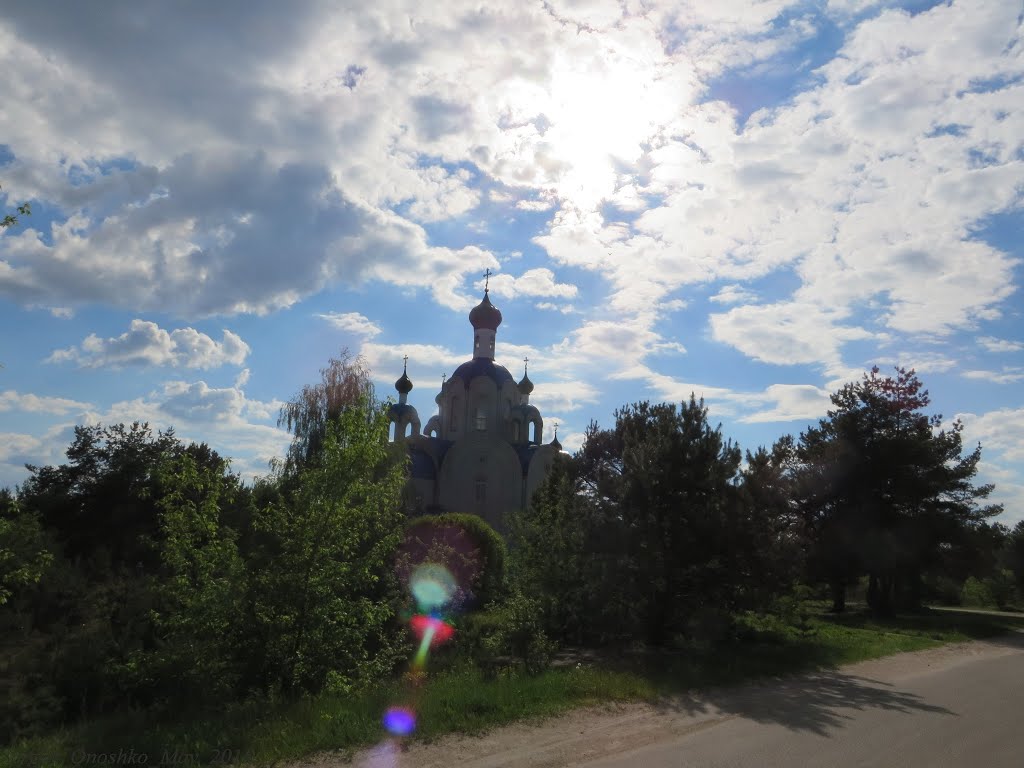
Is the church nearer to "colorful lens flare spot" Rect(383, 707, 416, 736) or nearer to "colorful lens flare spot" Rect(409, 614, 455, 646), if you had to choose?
"colorful lens flare spot" Rect(409, 614, 455, 646)

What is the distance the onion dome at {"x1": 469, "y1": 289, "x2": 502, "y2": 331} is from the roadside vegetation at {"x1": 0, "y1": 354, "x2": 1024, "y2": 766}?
22311 millimetres

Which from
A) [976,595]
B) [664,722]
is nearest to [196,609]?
[664,722]

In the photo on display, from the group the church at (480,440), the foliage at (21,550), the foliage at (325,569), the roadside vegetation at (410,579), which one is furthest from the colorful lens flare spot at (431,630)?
the church at (480,440)

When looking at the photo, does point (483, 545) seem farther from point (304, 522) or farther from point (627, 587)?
point (304, 522)

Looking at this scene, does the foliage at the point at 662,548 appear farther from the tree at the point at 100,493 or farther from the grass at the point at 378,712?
the tree at the point at 100,493

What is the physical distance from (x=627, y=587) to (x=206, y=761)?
26.6 feet

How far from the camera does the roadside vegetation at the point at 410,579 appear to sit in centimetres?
829

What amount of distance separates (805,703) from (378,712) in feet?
17.4

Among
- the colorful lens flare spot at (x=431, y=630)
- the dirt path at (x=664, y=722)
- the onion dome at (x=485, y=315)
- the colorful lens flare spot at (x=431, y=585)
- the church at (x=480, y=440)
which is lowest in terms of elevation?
the dirt path at (x=664, y=722)

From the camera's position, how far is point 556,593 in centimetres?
1343

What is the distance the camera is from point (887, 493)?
23766 millimetres

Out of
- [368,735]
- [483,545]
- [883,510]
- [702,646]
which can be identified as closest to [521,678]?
[368,735]

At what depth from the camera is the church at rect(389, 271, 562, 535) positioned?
40000 mm

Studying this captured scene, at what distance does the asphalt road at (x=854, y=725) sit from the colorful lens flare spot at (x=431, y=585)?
266 inches
